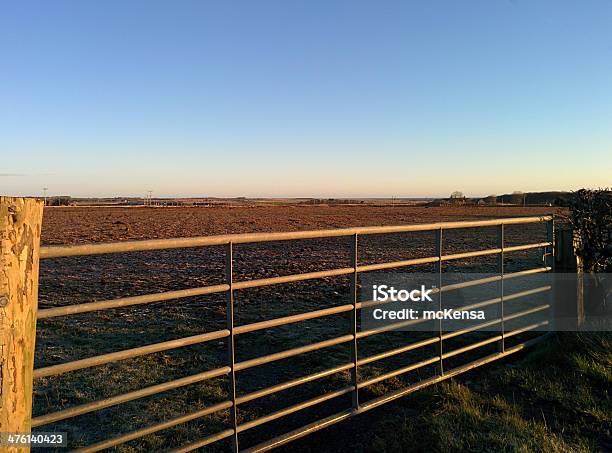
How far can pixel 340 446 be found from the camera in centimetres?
359

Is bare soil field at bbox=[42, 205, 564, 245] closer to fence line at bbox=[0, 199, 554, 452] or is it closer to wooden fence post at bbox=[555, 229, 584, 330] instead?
wooden fence post at bbox=[555, 229, 584, 330]

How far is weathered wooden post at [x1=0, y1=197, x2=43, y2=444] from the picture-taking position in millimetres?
2182

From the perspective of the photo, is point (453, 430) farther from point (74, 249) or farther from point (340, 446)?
point (74, 249)

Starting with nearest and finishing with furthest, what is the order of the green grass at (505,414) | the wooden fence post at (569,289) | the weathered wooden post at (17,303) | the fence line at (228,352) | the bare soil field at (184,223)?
1. the weathered wooden post at (17,303)
2. the fence line at (228,352)
3. the green grass at (505,414)
4. the wooden fence post at (569,289)
5. the bare soil field at (184,223)

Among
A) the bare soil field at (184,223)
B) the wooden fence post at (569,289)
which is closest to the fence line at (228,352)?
the wooden fence post at (569,289)

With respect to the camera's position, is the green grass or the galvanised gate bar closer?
the galvanised gate bar

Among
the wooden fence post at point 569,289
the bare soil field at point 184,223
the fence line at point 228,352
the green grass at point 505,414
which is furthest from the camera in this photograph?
the bare soil field at point 184,223

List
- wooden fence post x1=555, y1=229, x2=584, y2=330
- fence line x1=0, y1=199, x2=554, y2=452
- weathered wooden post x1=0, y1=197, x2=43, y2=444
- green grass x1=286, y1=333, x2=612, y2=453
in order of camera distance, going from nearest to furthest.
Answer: weathered wooden post x1=0, y1=197, x2=43, y2=444, fence line x1=0, y1=199, x2=554, y2=452, green grass x1=286, y1=333, x2=612, y2=453, wooden fence post x1=555, y1=229, x2=584, y2=330

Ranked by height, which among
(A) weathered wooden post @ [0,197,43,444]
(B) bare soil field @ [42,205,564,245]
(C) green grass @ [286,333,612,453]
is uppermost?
(A) weathered wooden post @ [0,197,43,444]

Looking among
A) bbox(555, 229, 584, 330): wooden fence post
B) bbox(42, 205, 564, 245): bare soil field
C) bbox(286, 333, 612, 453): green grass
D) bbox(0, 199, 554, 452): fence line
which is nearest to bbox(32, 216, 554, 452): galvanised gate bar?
bbox(0, 199, 554, 452): fence line

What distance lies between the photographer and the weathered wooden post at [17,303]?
7.16 feet

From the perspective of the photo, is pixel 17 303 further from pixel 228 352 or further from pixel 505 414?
pixel 505 414

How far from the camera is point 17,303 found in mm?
2244

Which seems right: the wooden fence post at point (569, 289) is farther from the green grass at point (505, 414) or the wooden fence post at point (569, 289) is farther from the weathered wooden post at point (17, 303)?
the weathered wooden post at point (17, 303)
